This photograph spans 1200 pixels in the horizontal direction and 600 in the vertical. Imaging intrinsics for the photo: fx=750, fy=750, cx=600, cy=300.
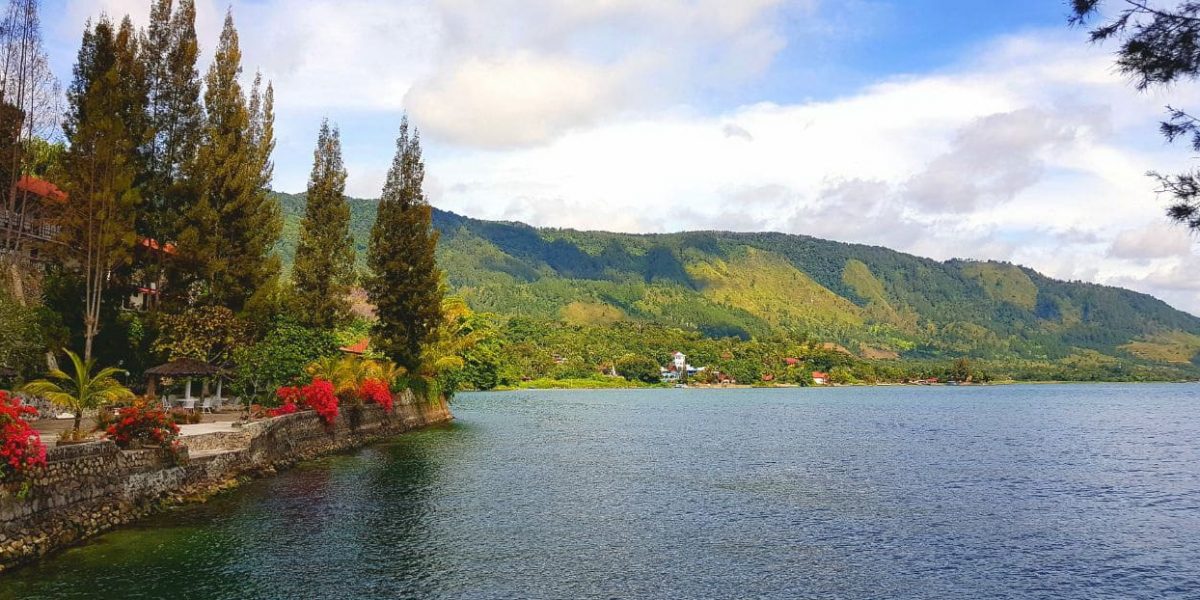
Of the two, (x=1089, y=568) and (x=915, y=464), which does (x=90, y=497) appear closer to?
(x=1089, y=568)

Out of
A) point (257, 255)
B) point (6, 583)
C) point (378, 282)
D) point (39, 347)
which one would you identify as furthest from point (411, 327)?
point (6, 583)

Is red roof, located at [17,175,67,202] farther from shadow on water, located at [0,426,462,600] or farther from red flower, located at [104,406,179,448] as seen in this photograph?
shadow on water, located at [0,426,462,600]

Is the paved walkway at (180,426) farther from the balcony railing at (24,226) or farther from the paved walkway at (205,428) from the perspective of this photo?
the balcony railing at (24,226)

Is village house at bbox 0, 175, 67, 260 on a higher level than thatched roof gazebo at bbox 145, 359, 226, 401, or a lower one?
higher

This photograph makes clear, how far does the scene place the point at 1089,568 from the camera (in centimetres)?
2041

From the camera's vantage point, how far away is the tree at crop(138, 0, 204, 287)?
39.9 m

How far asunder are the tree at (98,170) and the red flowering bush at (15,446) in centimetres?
1708

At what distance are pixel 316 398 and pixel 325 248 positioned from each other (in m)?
15.2

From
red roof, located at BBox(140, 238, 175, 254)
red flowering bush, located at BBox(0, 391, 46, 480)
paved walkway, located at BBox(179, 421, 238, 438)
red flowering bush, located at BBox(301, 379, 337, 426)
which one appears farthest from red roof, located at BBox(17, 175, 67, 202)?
red flowering bush, located at BBox(0, 391, 46, 480)

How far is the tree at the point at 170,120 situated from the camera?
1571 inches

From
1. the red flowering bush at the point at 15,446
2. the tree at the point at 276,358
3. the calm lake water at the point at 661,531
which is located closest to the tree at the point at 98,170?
the tree at the point at 276,358

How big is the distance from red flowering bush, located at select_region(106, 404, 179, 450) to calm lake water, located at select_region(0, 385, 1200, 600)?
2518mm

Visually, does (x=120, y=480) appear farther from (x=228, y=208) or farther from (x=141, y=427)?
(x=228, y=208)

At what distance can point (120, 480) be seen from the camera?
21.2 metres
